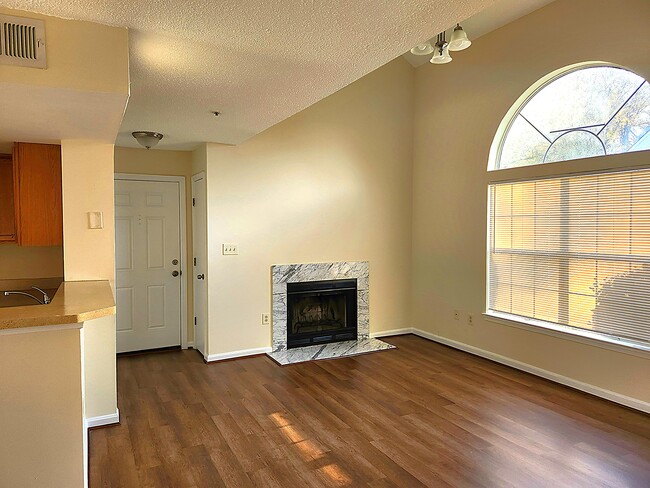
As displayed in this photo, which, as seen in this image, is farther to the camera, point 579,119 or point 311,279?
point 311,279

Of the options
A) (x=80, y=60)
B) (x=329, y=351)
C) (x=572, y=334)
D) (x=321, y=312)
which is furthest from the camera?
(x=321, y=312)

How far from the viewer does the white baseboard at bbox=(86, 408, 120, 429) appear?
3.23m

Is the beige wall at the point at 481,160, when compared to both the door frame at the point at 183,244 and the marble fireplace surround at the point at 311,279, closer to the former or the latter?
the marble fireplace surround at the point at 311,279

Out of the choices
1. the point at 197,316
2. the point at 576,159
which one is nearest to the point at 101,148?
the point at 197,316

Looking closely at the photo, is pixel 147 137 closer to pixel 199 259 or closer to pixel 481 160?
pixel 199 259

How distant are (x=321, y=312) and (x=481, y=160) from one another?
99.7 inches

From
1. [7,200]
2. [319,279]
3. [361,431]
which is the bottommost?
[361,431]

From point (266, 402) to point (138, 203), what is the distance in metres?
2.62

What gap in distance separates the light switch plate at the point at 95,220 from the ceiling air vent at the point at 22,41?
1412mm

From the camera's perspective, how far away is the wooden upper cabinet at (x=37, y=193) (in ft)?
10.4

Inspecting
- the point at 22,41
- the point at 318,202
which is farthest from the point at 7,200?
the point at 318,202

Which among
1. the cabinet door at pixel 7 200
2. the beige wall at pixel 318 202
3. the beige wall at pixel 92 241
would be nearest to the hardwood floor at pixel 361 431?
the beige wall at pixel 92 241

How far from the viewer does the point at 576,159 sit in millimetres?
3902

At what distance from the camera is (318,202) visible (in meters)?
5.31
